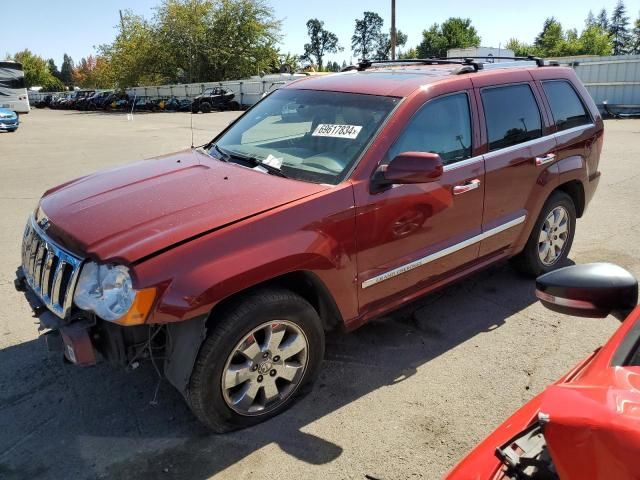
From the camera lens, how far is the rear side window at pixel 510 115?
395 cm

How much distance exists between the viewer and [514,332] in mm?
3945

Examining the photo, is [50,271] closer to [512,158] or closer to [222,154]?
[222,154]

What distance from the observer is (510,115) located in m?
4.13

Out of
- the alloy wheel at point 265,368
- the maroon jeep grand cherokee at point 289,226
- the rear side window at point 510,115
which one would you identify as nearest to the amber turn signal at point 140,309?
the maroon jeep grand cherokee at point 289,226

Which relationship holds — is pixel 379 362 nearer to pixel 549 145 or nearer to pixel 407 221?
pixel 407 221

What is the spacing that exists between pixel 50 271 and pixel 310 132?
5.97 feet

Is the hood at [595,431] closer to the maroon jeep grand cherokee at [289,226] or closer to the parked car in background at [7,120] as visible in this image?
the maroon jeep grand cherokee at [289,226]

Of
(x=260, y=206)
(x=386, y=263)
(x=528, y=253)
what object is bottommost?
(x=528, y=253)

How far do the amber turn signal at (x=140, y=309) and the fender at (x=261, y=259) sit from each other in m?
0.03

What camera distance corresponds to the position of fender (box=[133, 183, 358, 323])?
8.08 ft

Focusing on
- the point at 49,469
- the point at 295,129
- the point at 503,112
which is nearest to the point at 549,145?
the point at 503,112

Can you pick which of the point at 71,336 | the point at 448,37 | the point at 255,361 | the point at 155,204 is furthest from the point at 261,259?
the point at 448,37

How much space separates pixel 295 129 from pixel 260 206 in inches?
44.0

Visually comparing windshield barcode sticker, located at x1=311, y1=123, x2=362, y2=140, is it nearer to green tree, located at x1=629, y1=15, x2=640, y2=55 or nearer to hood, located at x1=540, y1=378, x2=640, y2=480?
hood, located at x1=540, y1=378, x2=640, y2=480
